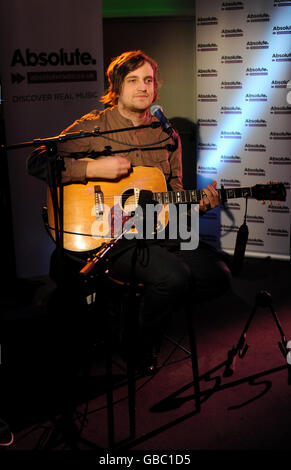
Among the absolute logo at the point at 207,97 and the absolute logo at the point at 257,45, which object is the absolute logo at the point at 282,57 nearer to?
the absolute logo at the point at 257,45

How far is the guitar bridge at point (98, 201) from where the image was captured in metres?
3.04

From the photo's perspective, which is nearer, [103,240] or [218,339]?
[103,240]

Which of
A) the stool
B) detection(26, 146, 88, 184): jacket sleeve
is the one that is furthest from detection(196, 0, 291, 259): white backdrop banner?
the stool

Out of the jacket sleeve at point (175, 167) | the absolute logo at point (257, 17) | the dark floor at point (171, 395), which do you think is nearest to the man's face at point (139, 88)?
the jacket sleeve at point (175, 167)

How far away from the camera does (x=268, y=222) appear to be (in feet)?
17.0

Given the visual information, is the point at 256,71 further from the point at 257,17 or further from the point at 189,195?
the point at 189,195

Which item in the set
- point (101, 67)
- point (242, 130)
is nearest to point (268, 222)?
point (242, 130)

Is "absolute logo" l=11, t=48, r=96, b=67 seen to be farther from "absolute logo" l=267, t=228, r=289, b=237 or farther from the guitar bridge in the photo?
"absolute logo" l=267, t=228, r=289, b=237

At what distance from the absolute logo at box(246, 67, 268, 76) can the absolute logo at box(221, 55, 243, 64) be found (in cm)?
13

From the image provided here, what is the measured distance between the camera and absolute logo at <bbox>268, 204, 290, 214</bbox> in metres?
5.09

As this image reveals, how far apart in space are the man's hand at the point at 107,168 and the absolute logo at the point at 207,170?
241 cm
